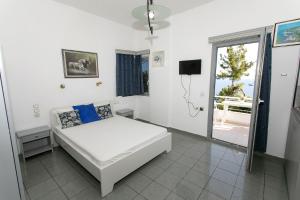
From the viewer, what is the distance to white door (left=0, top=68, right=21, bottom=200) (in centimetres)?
109

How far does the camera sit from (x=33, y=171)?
7.72 feet

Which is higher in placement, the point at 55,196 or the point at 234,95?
the point at 234,95

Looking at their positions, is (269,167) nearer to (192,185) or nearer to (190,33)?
(192,185)

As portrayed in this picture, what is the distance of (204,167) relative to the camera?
244cm

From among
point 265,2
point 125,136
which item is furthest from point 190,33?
point 125,136

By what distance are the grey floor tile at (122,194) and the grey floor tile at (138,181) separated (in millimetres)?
69

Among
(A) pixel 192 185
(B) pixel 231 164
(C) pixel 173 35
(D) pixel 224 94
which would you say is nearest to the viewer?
(A) pixel 192 185

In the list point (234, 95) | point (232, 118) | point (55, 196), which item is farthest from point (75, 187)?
point (234, 95)

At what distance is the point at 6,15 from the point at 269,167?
5.10 metres

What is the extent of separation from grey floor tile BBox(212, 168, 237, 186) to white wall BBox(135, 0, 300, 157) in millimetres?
1049

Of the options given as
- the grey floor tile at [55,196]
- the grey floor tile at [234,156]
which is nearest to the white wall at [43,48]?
the grey floor tile at [55,196]

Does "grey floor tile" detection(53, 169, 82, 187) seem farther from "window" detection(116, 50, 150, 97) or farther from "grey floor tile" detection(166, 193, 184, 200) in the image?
"window" detection(116, 50, 150, 97)

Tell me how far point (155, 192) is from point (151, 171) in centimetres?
43

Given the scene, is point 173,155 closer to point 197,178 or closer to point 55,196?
point 197,178
